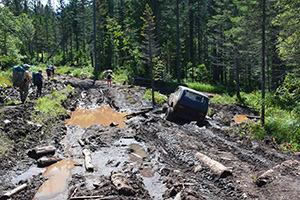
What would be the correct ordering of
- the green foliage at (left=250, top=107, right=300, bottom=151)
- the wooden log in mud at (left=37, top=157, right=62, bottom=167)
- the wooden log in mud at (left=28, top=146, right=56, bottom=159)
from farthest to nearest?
1. the green foliage at (left=250, top=107, right=300, bottom=151)
2. the wooden log in mud at (left=28, top=146, right=56, bottom=159)
3. the wooden log in mud at (left=37, top=157, right=62, bottom=167)

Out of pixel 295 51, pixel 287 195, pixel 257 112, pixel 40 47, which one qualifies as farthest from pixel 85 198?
pixel 40 47

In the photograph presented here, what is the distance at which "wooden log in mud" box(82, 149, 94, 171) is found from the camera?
675cm

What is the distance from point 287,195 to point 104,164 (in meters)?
5.17

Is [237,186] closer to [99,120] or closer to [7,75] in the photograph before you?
[99,120]

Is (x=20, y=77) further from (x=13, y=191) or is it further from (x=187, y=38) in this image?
(x=187, y=38)

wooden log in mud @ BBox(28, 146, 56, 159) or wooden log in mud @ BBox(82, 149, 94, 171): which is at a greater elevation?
wooden log in mud @ BBox(28, 146, 56, 159)

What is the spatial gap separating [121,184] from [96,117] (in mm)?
10010

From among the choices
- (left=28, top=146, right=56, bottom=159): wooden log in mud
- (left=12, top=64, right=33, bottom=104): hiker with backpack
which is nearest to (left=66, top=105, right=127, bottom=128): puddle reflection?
(left=12, top=64, right=33, bottom=104): hiker with backpack

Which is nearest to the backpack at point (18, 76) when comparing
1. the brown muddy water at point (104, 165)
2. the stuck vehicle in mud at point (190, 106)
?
the brown muddy water at point (104, 165)

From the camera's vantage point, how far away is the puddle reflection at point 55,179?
221 inches

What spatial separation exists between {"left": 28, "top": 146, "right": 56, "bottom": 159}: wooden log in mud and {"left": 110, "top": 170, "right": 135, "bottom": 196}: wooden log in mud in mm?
3193

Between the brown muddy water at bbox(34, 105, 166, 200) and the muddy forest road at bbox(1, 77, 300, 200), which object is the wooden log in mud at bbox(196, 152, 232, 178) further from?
the brown muddy water at bbox(34, 105, 166, 200)

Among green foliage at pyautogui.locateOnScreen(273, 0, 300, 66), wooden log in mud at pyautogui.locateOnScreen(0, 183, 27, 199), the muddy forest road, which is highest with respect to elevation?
green foliage at pyautogui.locateOnScreen(273, 0, 300, 66)

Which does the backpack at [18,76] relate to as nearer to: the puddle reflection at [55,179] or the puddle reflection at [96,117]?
the puddle reflection at [96,117]
